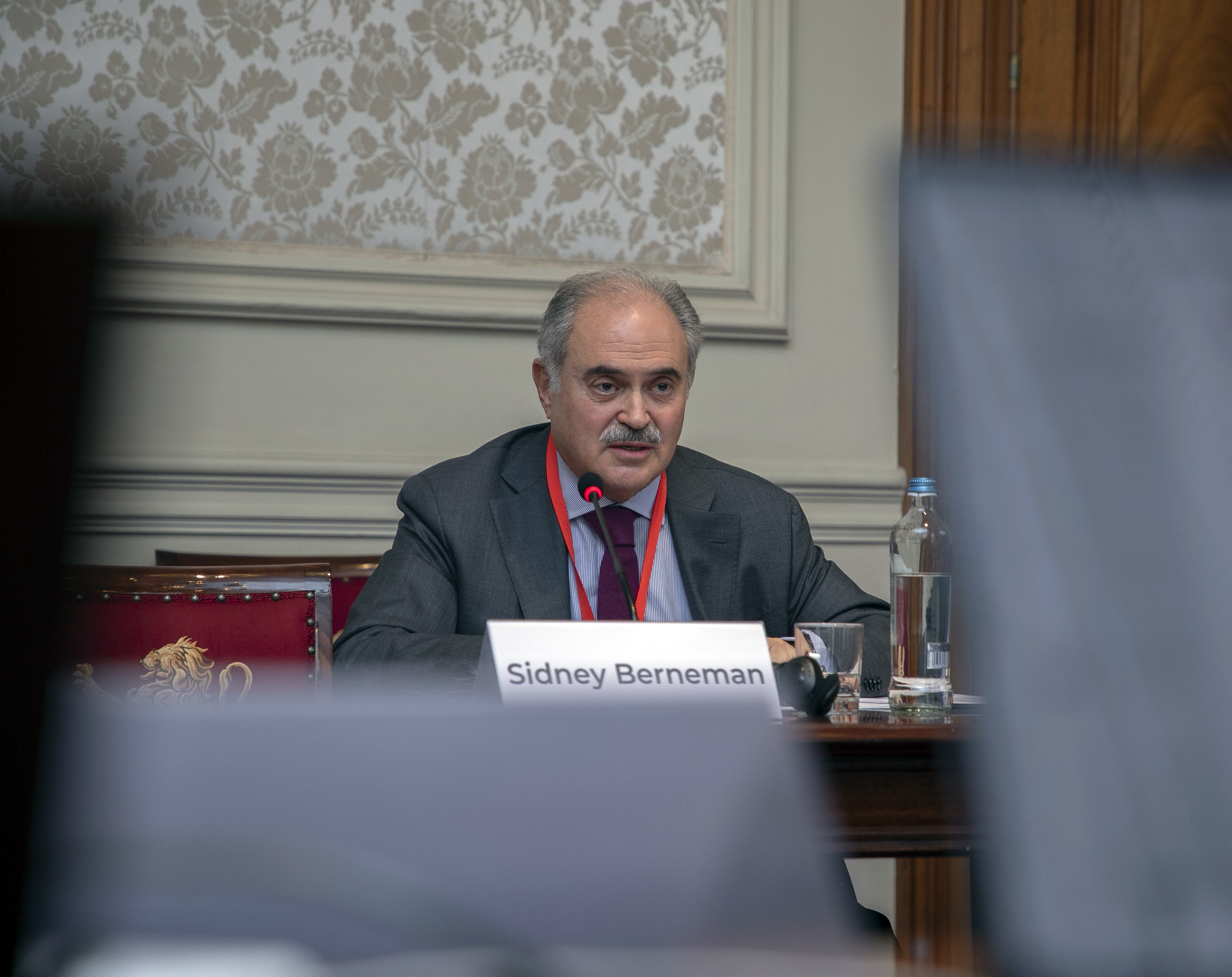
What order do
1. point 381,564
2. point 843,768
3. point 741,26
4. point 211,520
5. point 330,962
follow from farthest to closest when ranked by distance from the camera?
1. point 741,26
2. point 211,520
3. point 381,564
4. point 843,768
5. point 330,962

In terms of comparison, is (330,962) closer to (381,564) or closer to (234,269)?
(381,564)

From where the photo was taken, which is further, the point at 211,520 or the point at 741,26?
the point at 741,26

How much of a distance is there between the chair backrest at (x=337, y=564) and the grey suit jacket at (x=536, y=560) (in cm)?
25

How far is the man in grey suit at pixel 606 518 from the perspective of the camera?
6.19 feet

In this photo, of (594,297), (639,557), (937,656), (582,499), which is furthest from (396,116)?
(937,656)

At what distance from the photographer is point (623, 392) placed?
197 centimetres

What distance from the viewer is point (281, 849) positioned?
1.13 ft

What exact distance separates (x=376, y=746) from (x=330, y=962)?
6 cm

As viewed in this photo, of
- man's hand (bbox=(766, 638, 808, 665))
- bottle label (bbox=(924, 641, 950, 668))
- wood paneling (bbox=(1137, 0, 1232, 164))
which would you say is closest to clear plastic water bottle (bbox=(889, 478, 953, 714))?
bottle label (bbox=(924, 641, 950, 668))

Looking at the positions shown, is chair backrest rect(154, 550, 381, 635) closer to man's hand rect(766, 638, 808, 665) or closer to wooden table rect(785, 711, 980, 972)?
man's hand rect(766, 638, 808, 665)

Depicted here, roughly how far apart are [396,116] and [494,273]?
1.24 ft

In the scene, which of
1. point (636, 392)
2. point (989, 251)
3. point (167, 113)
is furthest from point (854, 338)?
point (989, 251)

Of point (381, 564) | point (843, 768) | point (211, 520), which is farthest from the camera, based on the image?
point (211, 520)

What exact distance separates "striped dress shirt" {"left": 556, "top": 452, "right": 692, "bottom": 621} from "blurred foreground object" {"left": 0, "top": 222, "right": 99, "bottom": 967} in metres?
1.51
